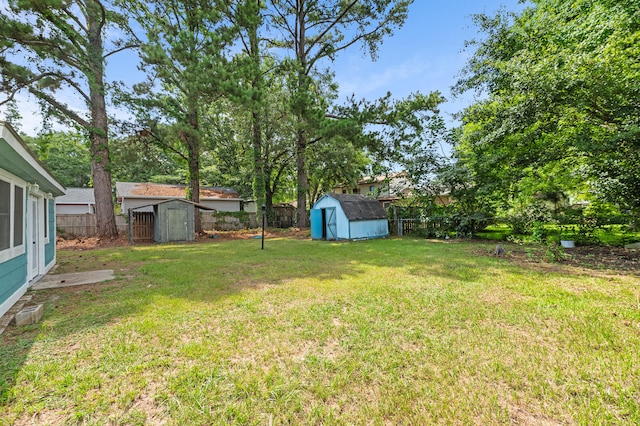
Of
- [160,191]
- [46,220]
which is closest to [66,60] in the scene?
[46,220]

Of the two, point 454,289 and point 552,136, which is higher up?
point 552,136

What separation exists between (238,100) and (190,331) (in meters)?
9.94

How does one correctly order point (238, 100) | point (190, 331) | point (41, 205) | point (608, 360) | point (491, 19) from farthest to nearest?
point (491, 19) → point (238, 100) → point (41, 205) → point (190, 331) → point (608, 360)

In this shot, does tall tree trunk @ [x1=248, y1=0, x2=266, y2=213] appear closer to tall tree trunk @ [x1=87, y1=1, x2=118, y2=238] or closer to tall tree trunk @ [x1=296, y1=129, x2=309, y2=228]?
tall tree trunk @ [x1=296, y1=129, x2=309, y2=228]

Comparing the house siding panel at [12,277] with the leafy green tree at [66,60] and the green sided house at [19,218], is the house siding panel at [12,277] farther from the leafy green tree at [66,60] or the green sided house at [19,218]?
the leafy green tree at [66,60]

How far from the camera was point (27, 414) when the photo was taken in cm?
193

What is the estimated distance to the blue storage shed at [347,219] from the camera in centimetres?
1284

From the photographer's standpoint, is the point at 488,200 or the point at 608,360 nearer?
the point at 608,360

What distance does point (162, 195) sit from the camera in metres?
21.7

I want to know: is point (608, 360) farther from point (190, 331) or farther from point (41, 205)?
point (41, 205)

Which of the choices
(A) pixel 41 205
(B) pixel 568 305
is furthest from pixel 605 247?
(A) pixel 41 205

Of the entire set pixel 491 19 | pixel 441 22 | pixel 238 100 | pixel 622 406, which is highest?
pixel 491 19

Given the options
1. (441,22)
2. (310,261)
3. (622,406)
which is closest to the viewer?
(622,406)

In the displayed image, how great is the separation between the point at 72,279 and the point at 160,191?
18.4 m
